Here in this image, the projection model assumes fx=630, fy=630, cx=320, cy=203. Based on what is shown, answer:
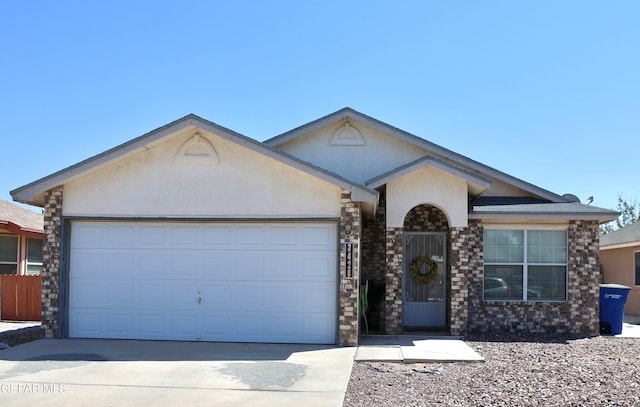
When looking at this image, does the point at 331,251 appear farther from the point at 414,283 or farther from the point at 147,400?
the point at 147,400

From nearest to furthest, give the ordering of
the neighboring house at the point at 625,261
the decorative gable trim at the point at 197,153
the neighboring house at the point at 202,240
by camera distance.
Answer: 1. the neighboring house at the point at 202,240
2. the decorative gable trim at the point at 197,153
3. the neighboring house at the point at 625,261

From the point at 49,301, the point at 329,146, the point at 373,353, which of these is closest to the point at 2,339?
the point at 49,301

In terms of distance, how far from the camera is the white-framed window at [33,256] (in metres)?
18.4

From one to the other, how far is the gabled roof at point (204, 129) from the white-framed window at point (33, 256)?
7.24 meters

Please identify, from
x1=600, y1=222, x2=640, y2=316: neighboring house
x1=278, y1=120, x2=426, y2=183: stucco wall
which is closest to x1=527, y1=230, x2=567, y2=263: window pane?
x1=278, y1=120, x2=426, y2=183: stucco wall

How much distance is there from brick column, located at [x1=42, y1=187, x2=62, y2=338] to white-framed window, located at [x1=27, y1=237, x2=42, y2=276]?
696cm

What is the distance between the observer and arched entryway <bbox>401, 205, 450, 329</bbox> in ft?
49.4

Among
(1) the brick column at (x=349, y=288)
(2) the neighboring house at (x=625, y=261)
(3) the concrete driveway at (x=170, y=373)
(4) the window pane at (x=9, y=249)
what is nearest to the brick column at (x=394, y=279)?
(1) the brick column at (x=349, y=288)

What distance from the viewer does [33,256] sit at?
18.7 meters

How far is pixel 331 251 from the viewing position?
11.9 metres

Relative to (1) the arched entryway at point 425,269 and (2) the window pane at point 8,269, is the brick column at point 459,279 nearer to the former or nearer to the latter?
(1) the arched entryway at point 425,269

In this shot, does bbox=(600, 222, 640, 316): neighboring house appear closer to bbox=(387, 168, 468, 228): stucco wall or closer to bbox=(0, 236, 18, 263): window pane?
bbox=(387, 168, 468, 228): stucco wall

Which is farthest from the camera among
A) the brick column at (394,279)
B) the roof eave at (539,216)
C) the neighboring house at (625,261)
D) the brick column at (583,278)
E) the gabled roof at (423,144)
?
the neighboring house at (625,261)

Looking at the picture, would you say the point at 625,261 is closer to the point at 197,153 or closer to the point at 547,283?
the point at 547,283
